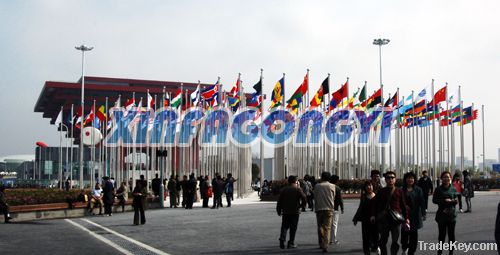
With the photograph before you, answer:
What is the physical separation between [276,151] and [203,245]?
96.2ft

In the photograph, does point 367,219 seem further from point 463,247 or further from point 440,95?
point 440,95

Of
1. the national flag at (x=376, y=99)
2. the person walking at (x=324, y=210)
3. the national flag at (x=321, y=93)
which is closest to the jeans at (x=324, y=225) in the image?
the person walking at (x=324, y=210)

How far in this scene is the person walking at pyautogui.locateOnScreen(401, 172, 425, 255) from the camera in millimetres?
11555

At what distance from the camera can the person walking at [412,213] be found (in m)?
11.6

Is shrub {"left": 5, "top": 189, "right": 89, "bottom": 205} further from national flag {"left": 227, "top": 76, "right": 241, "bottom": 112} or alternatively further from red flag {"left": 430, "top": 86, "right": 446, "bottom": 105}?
red flag {"left": 430, "top": 86, "right": 446, "bottom": 105}

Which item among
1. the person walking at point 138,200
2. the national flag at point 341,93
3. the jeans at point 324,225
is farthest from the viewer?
the national flag at point 341,93

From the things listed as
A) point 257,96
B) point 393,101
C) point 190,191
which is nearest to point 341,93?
point 257,96

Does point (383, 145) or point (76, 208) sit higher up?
point (383, 145)

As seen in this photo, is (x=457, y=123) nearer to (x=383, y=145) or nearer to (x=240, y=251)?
(x=383, y=145)

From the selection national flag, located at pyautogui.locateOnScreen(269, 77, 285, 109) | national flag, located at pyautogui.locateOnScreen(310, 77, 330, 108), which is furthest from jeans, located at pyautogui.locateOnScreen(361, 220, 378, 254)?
national flag, located at pyautogui.locateOnScreen(269, 77, 285, 109)

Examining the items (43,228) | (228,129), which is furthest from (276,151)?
(43,228)

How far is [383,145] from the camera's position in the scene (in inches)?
1817

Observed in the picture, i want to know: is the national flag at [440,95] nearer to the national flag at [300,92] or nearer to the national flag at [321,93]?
the national flag at [321,93]

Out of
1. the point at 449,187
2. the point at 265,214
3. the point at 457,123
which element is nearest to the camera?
the point at 449,187
